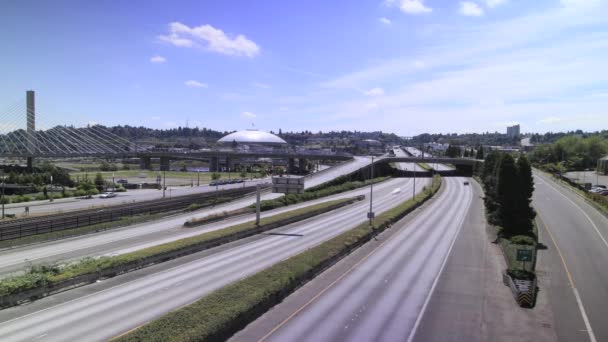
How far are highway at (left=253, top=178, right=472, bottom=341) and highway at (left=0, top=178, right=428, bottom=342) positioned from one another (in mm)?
6258

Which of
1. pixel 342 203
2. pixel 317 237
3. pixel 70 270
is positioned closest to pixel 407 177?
pixel 342 203

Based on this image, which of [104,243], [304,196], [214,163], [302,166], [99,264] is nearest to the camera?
[99,264]

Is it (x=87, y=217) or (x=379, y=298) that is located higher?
(x=87, y=217)

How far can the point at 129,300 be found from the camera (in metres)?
24.2

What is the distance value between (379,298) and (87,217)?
3497 centimetres

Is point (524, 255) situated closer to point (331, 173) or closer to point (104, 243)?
point (104, 243)

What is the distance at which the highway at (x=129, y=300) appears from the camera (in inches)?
780

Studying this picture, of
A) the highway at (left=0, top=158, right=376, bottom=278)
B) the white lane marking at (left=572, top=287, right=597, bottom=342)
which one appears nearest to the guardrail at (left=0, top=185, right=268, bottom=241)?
the highway at (left=0, top=158, right=376, bottom=278)

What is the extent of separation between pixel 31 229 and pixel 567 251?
46.7 meters

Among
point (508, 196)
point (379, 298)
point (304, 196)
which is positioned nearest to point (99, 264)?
point (379, 298)

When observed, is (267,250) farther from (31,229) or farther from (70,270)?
(31,229)

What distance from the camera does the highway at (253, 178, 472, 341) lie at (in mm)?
21312

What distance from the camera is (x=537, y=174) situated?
11550 cm

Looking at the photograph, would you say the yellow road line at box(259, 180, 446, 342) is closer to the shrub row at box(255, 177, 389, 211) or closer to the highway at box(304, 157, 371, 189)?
the shrub row at box(255, 177, 389, 211)
